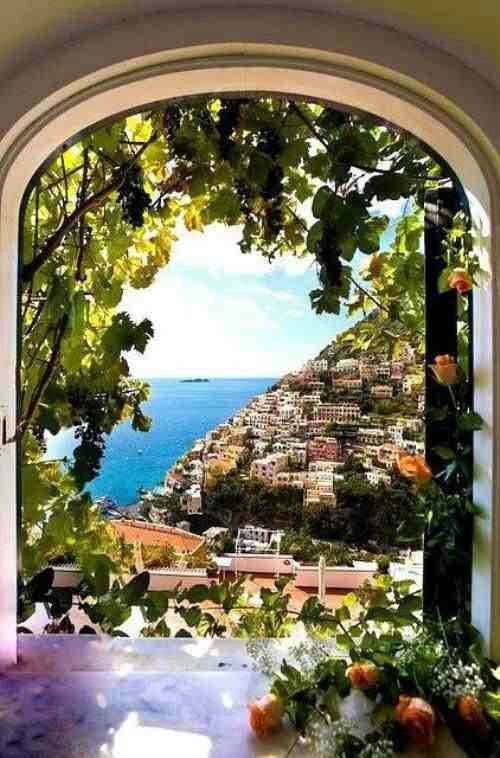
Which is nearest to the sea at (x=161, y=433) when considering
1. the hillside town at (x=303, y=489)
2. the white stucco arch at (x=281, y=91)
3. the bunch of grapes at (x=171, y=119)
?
the hillside town at (x=303, y=489)

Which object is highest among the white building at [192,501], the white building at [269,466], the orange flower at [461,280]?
the orange flower at [461,280]

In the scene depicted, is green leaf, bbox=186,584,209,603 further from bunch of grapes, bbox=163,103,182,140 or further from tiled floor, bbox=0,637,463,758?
bunch of grapes, bbox=163,103,182,140

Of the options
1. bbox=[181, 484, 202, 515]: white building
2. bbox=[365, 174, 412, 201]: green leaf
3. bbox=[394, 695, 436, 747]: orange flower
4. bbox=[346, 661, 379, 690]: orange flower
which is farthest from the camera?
bbox=[181, 484, 202, 515]: white building

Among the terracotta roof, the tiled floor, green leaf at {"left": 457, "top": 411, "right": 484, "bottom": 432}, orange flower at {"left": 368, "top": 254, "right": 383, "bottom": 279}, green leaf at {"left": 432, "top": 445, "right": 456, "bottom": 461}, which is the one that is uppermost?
orange flower at {"left": 368, "top": 254, "right": 383, "bottom": 279}

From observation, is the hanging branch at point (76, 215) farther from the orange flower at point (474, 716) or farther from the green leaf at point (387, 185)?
the orange flower at point (474, 716)

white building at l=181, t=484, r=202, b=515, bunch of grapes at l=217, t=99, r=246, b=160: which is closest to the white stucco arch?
bunch of grapes at l=217, t=99, r=246, b=160

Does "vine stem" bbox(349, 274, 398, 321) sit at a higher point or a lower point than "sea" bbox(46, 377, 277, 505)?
higher

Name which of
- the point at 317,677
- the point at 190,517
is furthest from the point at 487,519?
the point at 190,517
